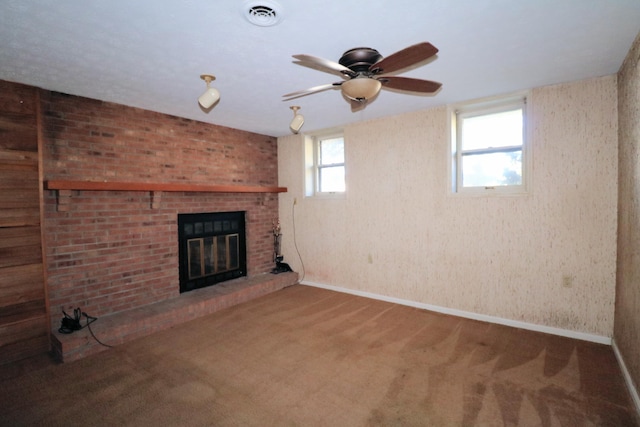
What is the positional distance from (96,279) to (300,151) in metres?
3.14

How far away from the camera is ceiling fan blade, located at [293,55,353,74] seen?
160cm

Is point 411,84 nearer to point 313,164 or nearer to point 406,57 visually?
point 406,57

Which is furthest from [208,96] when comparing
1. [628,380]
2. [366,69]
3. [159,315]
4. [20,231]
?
[628,380]

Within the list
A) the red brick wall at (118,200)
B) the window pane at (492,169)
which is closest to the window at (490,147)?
the window pane at (492,169)

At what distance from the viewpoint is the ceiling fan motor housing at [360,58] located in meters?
1.85

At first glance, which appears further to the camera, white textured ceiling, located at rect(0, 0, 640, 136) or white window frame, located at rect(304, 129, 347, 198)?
white window frame, located at rect(304, 129, 347, 198)

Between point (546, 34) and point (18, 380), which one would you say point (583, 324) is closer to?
point (546, 34)

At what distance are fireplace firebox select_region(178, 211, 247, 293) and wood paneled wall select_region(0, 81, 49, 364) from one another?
4.61 feet

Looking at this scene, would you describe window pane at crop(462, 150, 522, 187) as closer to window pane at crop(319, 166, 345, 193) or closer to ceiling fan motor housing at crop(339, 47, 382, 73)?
window pane at crop(319, 166, 345, 193)

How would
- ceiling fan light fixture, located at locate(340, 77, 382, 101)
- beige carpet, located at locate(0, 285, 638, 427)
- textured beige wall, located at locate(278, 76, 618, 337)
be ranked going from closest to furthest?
1. ceiling fan light fixture, located at locate(340, 77, 382, 101)
2. beige carpet, located at locate(0, 285, 638, 427)
3. textured beige wall, located at locate(278, 76, 618, 337)

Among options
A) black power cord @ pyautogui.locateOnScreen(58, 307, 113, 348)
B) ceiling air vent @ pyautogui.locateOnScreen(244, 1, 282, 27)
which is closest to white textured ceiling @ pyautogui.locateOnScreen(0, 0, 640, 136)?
ceiling air vent @ pyautogui.locateOnScreen(244, 1, 282, 27)

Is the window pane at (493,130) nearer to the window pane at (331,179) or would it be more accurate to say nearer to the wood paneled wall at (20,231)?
the window pane at (331,179)

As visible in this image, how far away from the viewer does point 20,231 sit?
2664 mm

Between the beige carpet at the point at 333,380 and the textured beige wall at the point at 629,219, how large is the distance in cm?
27
